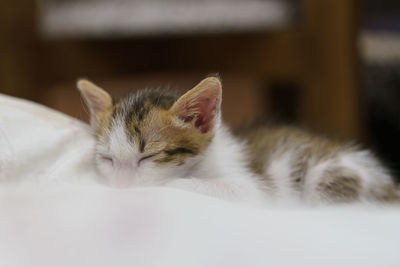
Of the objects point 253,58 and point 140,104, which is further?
point 253,58

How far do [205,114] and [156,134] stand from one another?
9 cm

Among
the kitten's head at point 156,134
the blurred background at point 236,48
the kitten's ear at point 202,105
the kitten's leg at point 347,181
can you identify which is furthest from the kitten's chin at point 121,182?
the blurred background at point 236,48

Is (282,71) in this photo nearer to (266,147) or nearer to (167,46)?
(167,46)

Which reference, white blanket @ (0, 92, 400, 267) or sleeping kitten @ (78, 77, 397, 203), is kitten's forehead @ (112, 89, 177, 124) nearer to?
sleeping kitten @ (78, 77, 397, 203)

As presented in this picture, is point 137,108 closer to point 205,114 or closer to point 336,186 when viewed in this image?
point 205,114

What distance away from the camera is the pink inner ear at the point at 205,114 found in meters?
0.83

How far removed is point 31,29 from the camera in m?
1.66

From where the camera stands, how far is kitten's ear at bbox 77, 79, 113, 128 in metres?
0.91

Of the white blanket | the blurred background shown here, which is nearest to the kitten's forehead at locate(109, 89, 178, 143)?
the white blanket

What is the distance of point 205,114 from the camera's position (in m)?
0.85

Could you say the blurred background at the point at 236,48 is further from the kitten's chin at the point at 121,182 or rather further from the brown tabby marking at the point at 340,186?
the kitten's chin at the point at 121,182

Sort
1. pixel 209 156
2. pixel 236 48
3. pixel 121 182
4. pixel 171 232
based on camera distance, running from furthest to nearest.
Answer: pixel 236 48 < pixel 209 156 < pixel 121 182 < pixel 171 232

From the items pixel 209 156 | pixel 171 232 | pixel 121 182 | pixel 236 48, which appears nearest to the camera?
pixel 171 232

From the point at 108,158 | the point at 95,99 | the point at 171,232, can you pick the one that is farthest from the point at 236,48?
the point at 171,232
